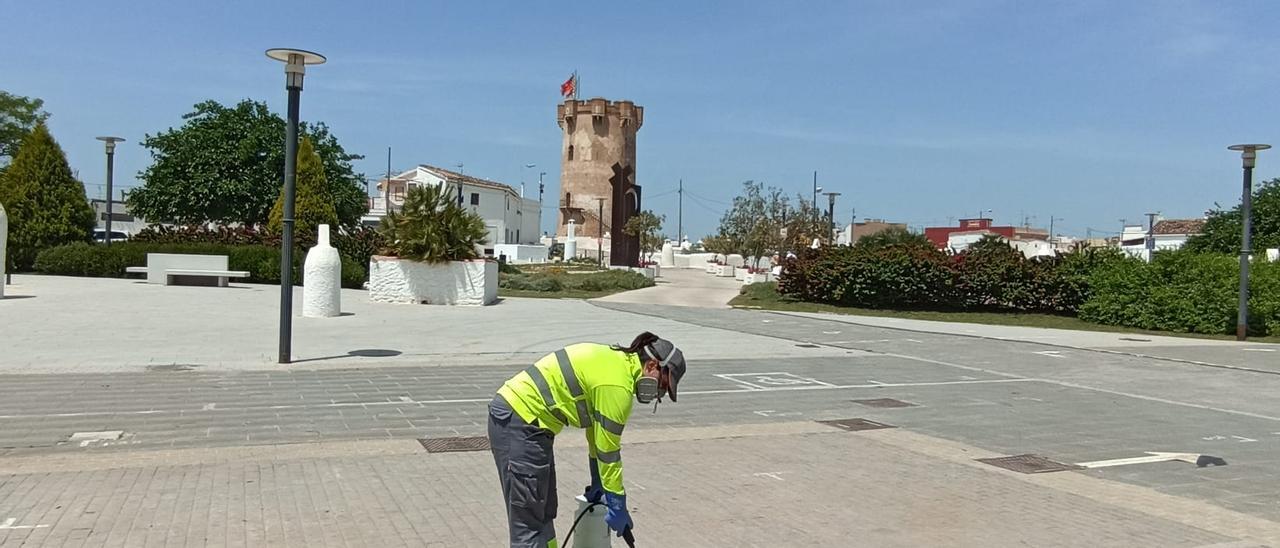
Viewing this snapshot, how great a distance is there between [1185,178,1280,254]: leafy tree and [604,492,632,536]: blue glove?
4311 cm

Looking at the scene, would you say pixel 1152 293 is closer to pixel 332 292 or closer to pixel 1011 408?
pixel 1011 408

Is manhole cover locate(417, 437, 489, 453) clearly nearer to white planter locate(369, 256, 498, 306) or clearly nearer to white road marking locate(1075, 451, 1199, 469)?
white road marking locate(1075, 451, 1199, 469)

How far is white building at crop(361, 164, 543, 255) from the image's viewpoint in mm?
85750

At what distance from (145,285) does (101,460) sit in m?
23.8

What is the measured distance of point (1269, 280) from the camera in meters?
25.5

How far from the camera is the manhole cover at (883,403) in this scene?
36.6ft

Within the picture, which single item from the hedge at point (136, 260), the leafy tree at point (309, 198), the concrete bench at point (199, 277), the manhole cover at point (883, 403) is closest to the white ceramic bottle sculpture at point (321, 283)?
the concrete bench at point (199, 277)

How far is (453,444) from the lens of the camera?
8.05 m

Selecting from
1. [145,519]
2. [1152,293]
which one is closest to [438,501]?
[145,519]

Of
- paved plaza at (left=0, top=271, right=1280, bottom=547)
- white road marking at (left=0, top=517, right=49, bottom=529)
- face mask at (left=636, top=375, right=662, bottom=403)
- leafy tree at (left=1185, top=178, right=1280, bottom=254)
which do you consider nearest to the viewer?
face mask at (left=636, top=375, right=662, bottom=403)

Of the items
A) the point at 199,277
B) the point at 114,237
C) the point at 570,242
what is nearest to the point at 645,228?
the point at 570,242

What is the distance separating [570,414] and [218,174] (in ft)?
140

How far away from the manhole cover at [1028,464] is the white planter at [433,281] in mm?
18577

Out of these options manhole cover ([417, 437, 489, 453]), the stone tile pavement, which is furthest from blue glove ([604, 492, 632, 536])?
manhole cover ([417, 437, 489, 453])
